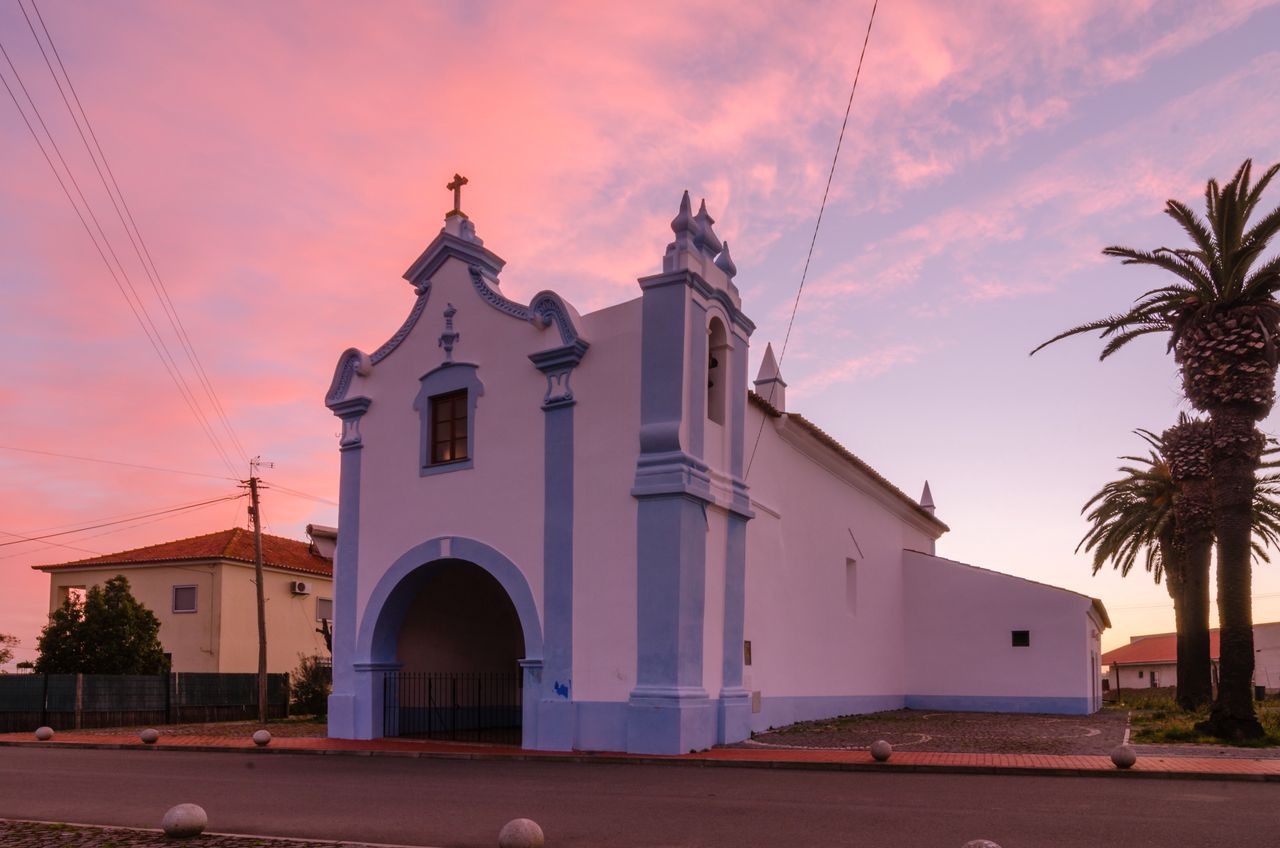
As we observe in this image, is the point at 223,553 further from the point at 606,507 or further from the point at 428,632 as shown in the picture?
the point at 606,507

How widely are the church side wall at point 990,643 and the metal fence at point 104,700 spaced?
1943 centimetres

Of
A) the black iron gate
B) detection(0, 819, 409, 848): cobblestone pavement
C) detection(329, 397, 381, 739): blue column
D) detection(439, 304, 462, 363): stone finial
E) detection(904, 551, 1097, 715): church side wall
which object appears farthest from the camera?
detection(904, 551, 1097, 715): church side wall

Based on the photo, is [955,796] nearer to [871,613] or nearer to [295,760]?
[295,760]

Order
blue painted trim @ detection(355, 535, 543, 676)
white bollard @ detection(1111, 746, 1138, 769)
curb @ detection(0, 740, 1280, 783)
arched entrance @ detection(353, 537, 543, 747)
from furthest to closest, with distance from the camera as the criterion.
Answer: blue painted trim @ detection(355, 535, 543, 676), arched entrance @ detection(353, 537, 543, 747), white bollard @ detection(1111, 746, 1138, 769), curb @ detection(0, 740, 1280, 783)

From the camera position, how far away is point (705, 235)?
17297mm

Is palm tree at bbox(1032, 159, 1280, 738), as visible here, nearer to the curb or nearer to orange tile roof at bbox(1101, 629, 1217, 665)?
the curb

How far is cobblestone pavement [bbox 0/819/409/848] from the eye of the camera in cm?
821

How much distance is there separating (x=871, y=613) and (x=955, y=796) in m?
16.1

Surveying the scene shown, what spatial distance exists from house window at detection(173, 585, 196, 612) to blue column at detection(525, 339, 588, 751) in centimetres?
2447

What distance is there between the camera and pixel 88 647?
94.8 ft

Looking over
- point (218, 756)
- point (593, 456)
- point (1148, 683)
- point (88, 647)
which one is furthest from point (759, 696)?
point (1148, 683)

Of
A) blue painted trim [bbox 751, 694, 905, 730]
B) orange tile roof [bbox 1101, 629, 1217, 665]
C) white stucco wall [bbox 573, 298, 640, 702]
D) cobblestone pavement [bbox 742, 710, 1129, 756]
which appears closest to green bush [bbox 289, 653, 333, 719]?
blue painted trim [bbox 751, 694, 905, 730]

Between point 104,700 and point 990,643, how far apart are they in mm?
22838

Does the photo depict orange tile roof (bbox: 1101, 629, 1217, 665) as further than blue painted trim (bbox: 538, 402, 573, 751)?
Yes
